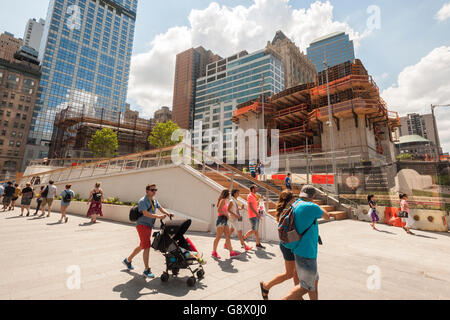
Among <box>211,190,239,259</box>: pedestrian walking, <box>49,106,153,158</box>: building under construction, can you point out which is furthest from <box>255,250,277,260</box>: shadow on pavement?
<box>49,106,153,158</box>: building under construction

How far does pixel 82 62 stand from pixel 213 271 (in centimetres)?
11241

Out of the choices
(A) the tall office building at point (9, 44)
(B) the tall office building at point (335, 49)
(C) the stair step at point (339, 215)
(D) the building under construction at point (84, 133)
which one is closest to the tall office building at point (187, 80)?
(D) the building under construction at point (84, 133)

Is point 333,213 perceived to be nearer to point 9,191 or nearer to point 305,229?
point 305,229

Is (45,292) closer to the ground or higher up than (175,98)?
closer to the ground

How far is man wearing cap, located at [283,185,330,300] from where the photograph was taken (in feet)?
8.19

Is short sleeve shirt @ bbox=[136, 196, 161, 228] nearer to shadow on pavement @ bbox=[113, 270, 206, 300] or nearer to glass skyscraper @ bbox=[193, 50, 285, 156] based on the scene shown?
shadow on pavement @ bbox=[113, 270, 206, 300]

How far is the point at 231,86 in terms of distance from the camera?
75.8 meters

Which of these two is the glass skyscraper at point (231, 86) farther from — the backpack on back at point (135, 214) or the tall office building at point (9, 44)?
the tall office building at point (9, 44)

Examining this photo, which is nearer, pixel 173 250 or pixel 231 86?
pixel 173 250

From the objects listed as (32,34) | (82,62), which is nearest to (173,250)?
(82,62)

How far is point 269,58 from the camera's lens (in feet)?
217
